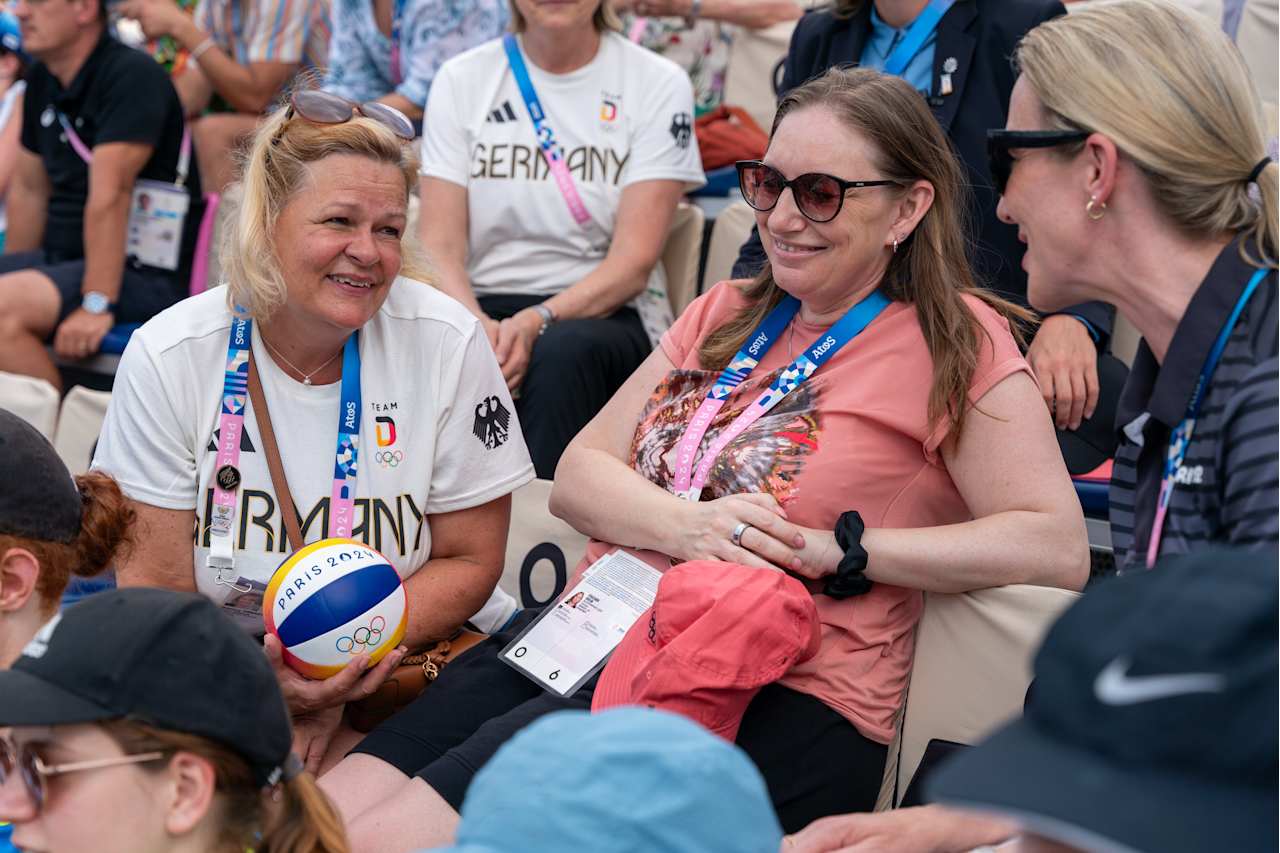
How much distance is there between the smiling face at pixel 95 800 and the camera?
1.65 m

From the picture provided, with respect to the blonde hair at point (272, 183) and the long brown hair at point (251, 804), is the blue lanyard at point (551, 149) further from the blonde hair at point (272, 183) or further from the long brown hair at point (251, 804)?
the long brown hair at point (251, 804)

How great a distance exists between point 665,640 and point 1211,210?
1060 millimetres

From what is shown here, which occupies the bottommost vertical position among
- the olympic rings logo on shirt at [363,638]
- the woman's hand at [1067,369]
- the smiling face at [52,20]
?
the olympic rings logo on shirt at [363,638]

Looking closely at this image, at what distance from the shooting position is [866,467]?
258 cm

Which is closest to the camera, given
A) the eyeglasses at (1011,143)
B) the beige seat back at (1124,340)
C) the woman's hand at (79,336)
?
the eyeglasses at (1011,143)

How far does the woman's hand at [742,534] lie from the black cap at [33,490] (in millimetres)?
1054

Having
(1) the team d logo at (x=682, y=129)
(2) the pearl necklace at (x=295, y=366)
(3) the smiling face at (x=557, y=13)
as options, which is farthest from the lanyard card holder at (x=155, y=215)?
(2) the pearl necklace at (x=295, y=366)

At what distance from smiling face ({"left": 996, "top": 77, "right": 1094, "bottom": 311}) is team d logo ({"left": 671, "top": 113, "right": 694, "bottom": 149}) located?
2189 mm

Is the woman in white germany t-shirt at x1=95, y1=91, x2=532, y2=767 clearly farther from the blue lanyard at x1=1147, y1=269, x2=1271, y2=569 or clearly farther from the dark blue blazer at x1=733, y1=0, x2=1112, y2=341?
the blue lanyard at x1=1147, y1=269, x2=1271, y2=569

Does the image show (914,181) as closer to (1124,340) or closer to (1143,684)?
(1124,340)

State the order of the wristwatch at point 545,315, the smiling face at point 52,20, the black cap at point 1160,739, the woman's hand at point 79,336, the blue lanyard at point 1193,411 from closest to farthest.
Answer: the black cap at point 1160,739, the blue lanyard at point 1193,411, the wristwatch at point 545,315, the woman's hand at point 79,336, the smiling face at point 52,20

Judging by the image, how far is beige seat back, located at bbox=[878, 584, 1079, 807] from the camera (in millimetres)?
2418

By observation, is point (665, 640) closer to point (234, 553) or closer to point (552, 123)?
point (234, 553)

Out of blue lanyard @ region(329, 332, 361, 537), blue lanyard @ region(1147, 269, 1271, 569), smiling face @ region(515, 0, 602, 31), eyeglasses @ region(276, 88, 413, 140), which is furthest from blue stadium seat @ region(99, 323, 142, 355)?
blue lanyard @ region(1147, 269, 1271, 569)
